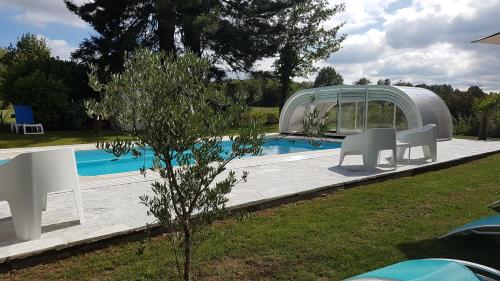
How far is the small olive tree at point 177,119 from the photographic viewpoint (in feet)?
7.52

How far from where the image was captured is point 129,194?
20.5 feet

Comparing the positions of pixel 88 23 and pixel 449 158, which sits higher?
pixel 88 23

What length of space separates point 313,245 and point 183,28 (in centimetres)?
1752

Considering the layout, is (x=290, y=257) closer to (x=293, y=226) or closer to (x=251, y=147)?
(x=293, y=226)

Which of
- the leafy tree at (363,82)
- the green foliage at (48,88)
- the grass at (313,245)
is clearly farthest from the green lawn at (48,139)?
the leafy tree at (363,82)

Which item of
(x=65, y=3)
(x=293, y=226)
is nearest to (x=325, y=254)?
(x=293, y=226)

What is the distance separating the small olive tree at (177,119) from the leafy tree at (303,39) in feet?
74.1

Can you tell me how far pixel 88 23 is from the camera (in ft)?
68.2

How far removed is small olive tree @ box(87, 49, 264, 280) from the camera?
7.52 feet

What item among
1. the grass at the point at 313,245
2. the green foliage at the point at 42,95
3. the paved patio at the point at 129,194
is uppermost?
the green foliage at the point at 42,95

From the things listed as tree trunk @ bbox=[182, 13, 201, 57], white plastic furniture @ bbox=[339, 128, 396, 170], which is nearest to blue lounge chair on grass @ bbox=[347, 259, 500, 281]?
white plastic furniture @ bbox=[339, 128, 396, 170]

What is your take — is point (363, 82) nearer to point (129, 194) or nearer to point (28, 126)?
point (28, 126)

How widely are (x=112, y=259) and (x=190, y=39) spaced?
61.2ft

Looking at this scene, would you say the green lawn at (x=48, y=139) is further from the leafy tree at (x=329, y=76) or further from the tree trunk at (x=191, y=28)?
the leafy tree at (x=329, y=76)
